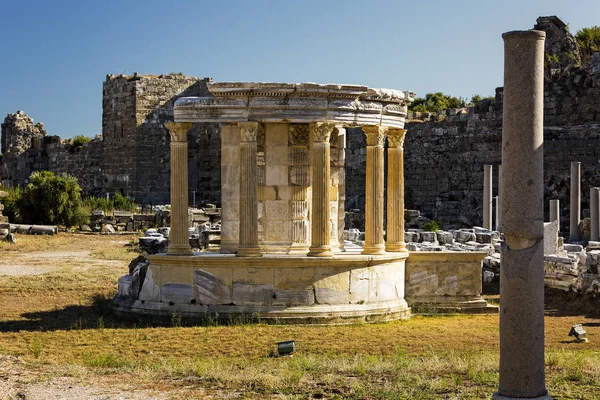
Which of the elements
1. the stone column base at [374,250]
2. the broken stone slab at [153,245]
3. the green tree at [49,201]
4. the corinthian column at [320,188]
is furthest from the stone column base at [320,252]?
the green tree at [49,201]

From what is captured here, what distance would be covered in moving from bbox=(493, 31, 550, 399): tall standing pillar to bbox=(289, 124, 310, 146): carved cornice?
8156 millimetres

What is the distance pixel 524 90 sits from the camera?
8211 millimetres

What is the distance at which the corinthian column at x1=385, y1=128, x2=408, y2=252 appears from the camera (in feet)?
55.7

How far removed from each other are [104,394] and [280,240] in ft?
22.3

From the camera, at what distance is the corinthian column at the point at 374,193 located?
16156 millimetres

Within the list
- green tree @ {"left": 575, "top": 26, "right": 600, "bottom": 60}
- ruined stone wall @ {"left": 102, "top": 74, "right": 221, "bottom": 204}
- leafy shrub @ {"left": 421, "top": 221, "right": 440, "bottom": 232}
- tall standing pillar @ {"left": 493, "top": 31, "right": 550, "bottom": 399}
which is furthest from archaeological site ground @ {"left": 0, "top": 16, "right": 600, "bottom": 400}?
green tree @ {"left": 575, "top": 26, "right": 600, "bottom": 60}

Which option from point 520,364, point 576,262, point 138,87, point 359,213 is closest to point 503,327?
point 520,364

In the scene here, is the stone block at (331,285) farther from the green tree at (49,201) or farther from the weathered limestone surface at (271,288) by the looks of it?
the green tree at (49,201)

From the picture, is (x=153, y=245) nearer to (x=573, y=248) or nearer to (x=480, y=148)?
(x=573, y=248)

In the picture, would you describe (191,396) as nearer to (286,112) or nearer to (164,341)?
(164,341)

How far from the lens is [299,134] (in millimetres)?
16391

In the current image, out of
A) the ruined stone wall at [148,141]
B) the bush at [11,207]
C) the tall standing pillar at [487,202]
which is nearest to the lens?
the tall standing pillar at [487,202]

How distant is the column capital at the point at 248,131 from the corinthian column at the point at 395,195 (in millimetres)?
2736

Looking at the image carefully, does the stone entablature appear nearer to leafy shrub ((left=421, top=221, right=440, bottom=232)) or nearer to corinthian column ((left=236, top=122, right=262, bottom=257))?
corinthian column ((left=236, top=122, right=262, bottom=257))
